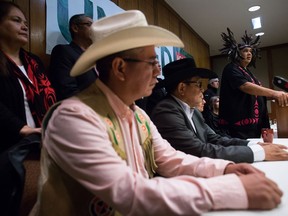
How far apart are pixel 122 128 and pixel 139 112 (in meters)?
0.21

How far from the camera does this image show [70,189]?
679 mm

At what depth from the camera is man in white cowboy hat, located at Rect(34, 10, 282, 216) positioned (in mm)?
570

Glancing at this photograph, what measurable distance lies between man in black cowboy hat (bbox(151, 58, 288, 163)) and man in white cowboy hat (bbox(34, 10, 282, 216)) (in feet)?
1.07

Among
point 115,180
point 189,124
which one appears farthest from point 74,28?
point 115,180

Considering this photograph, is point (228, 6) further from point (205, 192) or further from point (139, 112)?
point (205, 192)

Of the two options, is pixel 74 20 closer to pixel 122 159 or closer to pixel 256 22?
pixel 122 159

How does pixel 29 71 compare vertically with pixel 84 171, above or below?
above

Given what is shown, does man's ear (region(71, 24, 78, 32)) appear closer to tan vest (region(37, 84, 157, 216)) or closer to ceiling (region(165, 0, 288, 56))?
tan vest (region(37, 84, 157, 216))

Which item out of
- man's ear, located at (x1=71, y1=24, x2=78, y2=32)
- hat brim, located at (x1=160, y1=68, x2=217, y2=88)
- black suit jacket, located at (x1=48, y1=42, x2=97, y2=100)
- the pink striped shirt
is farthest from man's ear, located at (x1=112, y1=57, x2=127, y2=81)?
man's ear, located at (x1=71, y1=24, x2=78, y2=32)

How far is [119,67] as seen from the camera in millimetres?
812

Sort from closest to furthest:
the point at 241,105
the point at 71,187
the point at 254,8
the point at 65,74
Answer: the point at 71,187 → the point at 65,74 → the point at 241,105 → the point at 254,8

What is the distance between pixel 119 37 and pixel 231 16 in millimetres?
4453

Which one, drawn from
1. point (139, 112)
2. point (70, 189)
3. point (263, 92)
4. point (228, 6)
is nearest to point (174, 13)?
point (228, 6)

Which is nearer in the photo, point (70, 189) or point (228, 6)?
point (70, 189)
